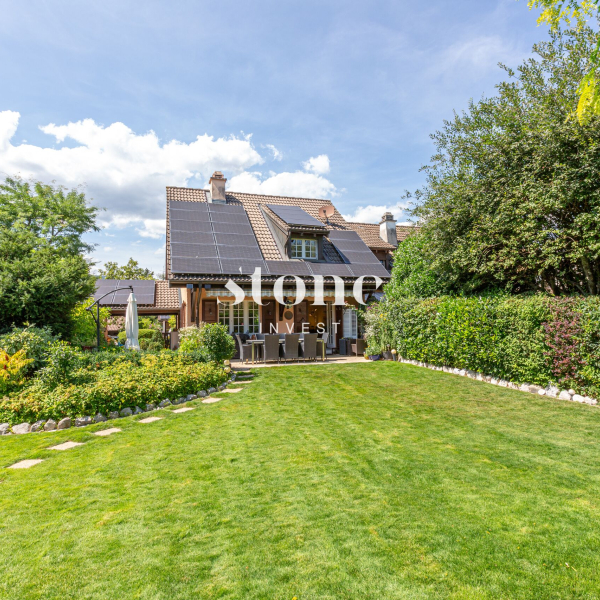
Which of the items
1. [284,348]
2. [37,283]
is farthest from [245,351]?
[37,283]

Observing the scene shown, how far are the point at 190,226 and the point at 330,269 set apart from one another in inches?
311

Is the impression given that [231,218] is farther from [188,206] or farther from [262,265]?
[262,265]

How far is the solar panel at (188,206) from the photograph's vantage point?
2153cm

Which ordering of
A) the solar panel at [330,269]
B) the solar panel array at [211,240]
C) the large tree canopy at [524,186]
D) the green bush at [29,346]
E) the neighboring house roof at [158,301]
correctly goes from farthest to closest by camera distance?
the neighboring house roof at [158,301] < the solar panel at [330,269] < the solar panel array at [211,240] < the large tree canopy at [524,186] < the green bush at [29,346]

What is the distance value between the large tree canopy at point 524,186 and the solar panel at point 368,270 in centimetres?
521

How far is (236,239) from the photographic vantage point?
66.1 feet

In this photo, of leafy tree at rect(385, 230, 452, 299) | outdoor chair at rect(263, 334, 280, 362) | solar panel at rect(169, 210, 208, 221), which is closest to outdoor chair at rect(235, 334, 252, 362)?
outdoor chair at rect(263, 334, 280, 362)

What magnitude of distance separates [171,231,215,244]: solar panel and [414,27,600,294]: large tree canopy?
10.8 metres

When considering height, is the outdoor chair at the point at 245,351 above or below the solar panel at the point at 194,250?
below

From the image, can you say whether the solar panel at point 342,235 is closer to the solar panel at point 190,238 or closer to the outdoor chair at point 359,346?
the solar panel at point 190,238

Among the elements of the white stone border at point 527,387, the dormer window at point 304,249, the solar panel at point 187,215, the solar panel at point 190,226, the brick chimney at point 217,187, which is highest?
the brick chimney at point 217,187

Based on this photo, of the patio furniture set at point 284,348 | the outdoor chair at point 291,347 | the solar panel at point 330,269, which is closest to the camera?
the patio furniture set at point 284,348

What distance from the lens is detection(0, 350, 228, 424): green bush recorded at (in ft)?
25.9

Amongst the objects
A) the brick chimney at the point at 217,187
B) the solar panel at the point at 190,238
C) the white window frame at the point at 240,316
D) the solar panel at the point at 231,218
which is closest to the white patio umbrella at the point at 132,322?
the white window frame at the point at 240,316
